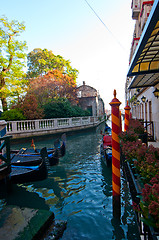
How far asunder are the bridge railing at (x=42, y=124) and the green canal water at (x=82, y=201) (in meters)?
6.97

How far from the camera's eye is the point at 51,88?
20750 millimetres

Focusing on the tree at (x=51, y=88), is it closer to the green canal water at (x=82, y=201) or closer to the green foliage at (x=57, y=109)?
the green foliage at (x=57, y=109)

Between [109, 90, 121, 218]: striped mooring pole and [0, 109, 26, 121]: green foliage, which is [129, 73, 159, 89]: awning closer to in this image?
[109, 90, 121, 218]: striped mooring pole

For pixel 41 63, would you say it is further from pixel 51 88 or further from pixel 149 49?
pixel 149 49

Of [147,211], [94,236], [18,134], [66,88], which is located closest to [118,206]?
[94,236]

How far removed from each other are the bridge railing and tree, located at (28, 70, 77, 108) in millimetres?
3511

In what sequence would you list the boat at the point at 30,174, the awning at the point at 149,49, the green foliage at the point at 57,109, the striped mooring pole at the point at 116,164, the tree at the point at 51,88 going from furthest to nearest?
the tree at the point at 51,88, the green foliage at the point at 57,109, the boat at the point at 30,174, the striped mooring pole at the point at 116,164, the awning at the point at 149,49

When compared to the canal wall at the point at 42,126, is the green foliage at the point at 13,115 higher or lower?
higher

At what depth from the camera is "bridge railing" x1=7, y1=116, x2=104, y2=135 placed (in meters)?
12.4

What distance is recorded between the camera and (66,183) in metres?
5.23

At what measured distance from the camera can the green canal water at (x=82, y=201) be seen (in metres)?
3.05

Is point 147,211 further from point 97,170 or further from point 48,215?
point 97,170

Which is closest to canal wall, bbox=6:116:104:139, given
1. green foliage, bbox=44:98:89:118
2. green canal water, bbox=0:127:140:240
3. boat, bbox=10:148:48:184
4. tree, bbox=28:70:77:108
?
green foliage, bbox=44:98:89:118

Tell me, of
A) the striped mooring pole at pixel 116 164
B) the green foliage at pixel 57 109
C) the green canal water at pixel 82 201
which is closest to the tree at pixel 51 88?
the green foliage at pixel 57 109
